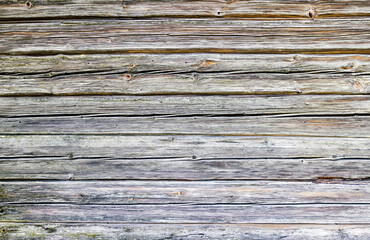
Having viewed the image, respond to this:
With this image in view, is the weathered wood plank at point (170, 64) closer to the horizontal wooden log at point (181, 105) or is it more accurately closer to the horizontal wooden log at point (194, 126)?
the horizontal wooden log at point (181, 105)

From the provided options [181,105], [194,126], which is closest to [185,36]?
[181,105]

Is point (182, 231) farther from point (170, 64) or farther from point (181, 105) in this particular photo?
point (170, 64)

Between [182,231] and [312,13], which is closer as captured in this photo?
[312,13]

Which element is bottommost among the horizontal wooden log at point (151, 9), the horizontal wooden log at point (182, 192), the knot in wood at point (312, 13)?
the horizontal wooden log at point (182, 192)

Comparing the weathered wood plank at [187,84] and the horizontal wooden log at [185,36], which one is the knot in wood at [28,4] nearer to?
the horizontal wooden log at [185,36]

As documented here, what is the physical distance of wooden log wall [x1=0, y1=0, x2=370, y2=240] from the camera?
1.07 metres

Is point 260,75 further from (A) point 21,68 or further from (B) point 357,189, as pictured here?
(A) point 21,68

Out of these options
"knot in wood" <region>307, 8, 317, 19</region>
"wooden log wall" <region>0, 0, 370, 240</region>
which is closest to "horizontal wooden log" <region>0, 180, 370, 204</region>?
"wooden log wall" <region>0, 0, 370, 240</region>

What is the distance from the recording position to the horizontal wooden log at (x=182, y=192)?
3.70 feet

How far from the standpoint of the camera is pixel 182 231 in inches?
46.1

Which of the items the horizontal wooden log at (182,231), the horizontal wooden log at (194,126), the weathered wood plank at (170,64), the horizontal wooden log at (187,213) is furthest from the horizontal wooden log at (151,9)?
the horizontal wooden log at (182,231)

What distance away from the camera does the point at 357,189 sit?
44.2 inches

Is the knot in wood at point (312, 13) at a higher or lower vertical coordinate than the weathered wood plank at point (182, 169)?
higher

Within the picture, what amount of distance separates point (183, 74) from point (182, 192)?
0.61 metres
